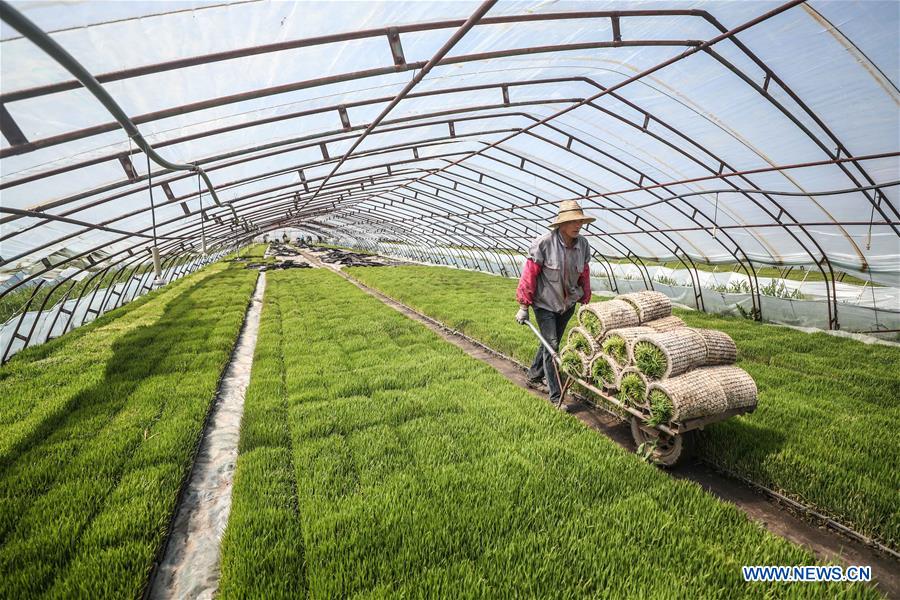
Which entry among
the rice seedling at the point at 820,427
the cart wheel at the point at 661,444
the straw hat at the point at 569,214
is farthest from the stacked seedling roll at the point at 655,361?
the straw hat at the point at 569,214

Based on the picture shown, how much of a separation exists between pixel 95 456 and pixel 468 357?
4.27 metres

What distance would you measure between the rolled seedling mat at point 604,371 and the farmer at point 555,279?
55 centimetres

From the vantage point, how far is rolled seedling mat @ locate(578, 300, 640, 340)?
395 cm

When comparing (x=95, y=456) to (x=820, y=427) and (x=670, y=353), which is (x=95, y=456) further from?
(x=820, y=427)

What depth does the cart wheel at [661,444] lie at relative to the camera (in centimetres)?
317

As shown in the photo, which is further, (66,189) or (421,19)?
(66,189)

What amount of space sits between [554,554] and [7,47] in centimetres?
490

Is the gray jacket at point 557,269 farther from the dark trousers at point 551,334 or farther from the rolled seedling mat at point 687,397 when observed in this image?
the rolled seedling mat at point 687,397

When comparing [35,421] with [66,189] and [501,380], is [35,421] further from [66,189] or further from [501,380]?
[501,380]

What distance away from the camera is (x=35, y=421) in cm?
388

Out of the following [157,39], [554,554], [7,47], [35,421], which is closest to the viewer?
[554,554]

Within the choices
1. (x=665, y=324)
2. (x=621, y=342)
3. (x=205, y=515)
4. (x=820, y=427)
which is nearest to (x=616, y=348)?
(x=621, y=342)

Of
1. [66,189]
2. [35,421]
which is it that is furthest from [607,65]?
[35,421]

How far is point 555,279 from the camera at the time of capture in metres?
4.28
